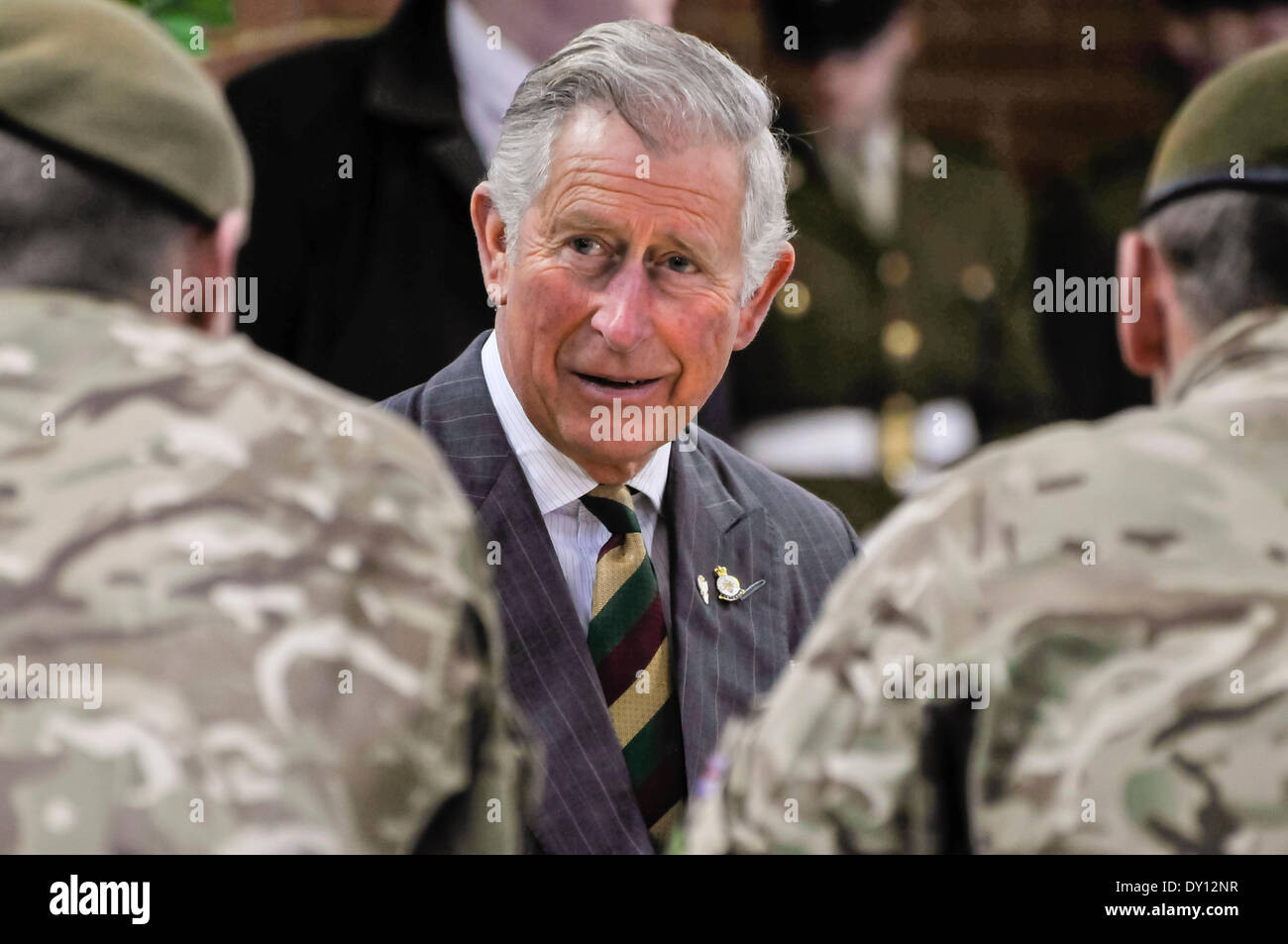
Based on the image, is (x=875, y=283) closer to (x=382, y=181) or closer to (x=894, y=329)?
(x=894, y=329)

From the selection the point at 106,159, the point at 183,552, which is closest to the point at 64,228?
the point at 106,159

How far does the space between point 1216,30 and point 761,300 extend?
1.17 meters

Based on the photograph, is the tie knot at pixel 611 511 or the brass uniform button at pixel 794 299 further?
the brass uniform button at pixel 794 299

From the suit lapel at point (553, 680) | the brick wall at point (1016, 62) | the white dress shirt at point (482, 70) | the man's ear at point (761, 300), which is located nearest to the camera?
the suit lapel at point (553, 680)

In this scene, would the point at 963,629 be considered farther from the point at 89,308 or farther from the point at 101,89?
the point at 101,89

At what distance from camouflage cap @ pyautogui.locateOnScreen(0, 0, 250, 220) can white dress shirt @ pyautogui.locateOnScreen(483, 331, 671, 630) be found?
69 centimetres

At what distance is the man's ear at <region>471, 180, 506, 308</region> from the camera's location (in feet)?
8.24

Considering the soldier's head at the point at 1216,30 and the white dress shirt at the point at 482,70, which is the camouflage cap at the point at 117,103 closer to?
the white dress shirt at the point at 482,70

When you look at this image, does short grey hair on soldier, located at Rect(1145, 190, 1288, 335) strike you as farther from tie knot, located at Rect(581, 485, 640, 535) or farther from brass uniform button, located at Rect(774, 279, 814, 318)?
brass uniform button, located at Rect(774, 279, 814, 318)

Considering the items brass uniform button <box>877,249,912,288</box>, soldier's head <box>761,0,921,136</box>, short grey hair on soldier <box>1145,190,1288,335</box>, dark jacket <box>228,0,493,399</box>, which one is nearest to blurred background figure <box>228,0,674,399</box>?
dark jacket <box>228,0,493,399</box>

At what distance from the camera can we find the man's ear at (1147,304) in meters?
1.94

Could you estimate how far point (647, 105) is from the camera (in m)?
2.38

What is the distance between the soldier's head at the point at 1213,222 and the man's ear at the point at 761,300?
0.75 metres

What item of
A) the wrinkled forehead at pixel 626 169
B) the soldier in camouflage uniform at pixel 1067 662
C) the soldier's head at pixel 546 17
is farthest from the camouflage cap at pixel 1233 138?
the soldier's head at pixel 546 17
